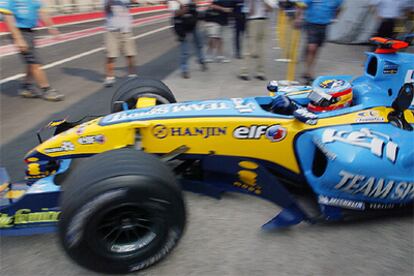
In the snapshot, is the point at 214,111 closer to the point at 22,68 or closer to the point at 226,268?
the point at 226,268

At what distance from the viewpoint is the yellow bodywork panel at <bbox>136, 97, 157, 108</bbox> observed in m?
3.36

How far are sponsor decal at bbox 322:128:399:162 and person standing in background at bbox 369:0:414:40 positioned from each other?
4.43 meters

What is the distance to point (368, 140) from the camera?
2.72 m

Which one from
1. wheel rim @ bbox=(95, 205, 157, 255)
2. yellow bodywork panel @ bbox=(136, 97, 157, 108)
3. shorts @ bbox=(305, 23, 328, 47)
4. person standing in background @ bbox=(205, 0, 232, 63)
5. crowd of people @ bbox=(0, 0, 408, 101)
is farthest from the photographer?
person standing in background @ bbox=(205, 0, 232, 63)

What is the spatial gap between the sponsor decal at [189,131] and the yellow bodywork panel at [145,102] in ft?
2.14

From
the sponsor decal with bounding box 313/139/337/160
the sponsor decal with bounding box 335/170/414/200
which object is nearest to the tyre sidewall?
the sponsor decal with bounding box 313/139/337/160

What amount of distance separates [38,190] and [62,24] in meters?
13.6

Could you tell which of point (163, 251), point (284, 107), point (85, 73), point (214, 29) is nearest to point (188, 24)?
point (214, 29)

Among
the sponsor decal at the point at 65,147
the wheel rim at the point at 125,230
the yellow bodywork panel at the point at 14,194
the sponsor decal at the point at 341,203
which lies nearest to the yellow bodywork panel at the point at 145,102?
the sponsor decal at the point at 65,147

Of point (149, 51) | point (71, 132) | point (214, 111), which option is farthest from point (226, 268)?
point (149, 51)

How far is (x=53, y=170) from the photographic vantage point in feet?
9.55

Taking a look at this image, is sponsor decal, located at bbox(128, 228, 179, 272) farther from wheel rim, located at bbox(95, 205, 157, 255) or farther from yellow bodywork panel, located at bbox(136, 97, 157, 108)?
yellow bodywork panel, located at bbox(136, 97, 157, 108)

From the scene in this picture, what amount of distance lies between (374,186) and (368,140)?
347 mm

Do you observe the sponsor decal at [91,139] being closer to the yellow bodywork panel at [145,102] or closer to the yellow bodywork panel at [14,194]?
the yellow bodywork panel at [14,194]
